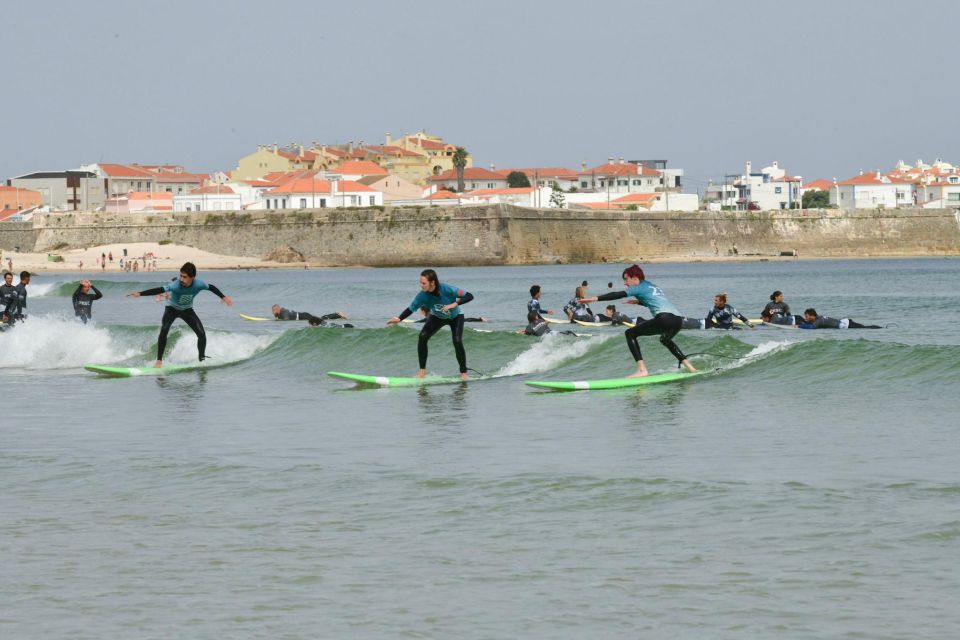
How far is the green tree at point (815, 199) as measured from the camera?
151863 millimetres

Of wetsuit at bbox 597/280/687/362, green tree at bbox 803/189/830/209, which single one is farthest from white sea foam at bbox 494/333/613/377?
green tree at bbox 803/189/830/209

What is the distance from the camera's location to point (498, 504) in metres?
8.46

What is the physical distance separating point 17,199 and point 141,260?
46.4 meters

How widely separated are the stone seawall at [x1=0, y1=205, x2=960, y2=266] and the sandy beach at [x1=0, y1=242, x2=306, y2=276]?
0.89 m

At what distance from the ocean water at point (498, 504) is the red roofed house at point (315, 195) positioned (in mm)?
92222

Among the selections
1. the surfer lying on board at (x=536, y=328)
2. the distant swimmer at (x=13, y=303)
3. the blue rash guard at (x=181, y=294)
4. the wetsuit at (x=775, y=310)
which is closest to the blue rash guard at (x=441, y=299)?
the blue rash guard at (x=181, y=294)

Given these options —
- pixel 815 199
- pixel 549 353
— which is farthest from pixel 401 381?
pixel 815 199

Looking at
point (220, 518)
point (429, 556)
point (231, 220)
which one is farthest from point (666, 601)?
point (231, 220)

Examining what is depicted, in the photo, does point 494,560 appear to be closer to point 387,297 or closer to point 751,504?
point 751,504

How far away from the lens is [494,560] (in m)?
7.11

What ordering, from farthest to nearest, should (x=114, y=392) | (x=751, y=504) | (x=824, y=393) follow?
(x=114, y=392), (x=824, y=393), (x=751, y=504)

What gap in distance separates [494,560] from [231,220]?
304 ft

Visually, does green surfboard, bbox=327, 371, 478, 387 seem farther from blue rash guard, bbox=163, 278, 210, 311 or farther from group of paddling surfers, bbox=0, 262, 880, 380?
blue rash guard, bbox=163, 278, 210, 311

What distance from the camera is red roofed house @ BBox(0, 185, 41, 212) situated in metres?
134
